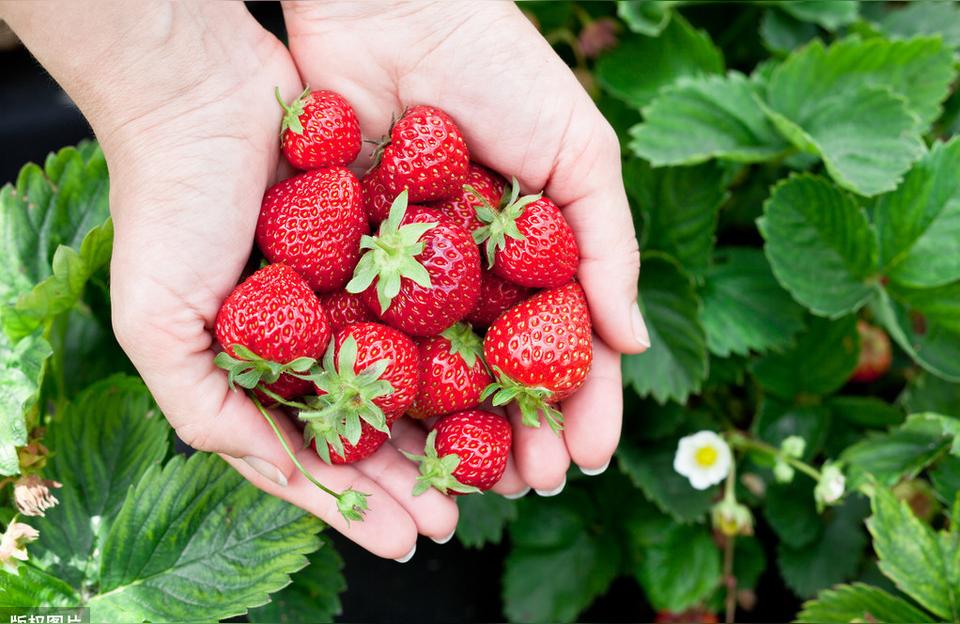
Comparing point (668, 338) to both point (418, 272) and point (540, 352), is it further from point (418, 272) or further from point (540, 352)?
point (418, 272)

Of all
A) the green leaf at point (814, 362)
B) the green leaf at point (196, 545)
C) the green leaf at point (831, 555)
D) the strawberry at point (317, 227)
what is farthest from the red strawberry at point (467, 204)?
the green leaf at point (831, 555)

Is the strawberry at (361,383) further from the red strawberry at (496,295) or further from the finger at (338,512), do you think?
the red strawberry at (496,295)

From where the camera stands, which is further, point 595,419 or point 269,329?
point 595,419

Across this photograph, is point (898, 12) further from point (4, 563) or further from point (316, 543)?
point (4, 563)

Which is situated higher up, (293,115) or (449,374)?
(293,115)

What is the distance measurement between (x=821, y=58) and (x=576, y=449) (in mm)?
790

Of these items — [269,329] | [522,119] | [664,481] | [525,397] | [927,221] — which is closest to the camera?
[269,329]

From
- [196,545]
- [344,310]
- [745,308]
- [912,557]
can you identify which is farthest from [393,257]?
[912,557]

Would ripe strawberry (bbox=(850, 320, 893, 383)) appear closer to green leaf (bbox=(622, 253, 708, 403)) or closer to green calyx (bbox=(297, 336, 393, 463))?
green leaf (bbox=(622, 253, 708, 403))

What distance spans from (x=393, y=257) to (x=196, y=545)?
460 mm

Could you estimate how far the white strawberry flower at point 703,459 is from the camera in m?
1.41

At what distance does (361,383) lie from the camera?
3.45 feet

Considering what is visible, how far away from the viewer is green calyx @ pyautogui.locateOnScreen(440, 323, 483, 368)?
118 cm

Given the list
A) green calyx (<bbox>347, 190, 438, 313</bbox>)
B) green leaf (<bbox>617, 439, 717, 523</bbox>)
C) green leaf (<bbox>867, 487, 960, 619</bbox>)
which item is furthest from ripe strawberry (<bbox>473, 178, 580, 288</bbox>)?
green leaf (<bbox>867, 487, 960, 619</bbox>)
